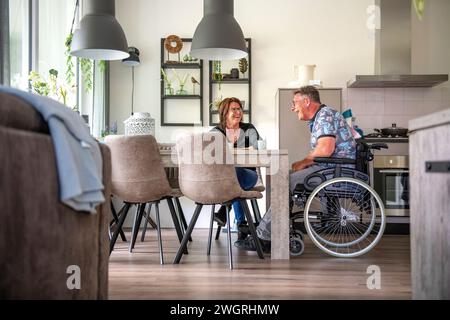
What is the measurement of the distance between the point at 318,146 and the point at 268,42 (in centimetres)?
275

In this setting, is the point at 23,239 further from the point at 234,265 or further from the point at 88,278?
the point at 234,265

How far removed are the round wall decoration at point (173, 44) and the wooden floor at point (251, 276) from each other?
8.82 feet

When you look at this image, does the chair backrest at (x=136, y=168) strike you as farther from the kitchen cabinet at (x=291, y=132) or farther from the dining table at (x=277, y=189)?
the kitchen cabinet at (x=291, y=132)

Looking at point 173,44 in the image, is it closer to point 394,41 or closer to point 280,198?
point 394,41

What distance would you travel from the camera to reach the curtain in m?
3.19

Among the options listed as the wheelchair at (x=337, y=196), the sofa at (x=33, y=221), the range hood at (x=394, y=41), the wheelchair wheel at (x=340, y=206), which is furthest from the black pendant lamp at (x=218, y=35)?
the sofa at (x=33, y=221)

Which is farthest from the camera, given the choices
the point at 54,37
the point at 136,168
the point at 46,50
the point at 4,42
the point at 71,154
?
the point at 54,37

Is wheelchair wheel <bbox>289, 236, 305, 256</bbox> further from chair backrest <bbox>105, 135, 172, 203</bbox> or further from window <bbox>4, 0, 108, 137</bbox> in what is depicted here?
window <bbox>4, 0, 108, 137</bbox>

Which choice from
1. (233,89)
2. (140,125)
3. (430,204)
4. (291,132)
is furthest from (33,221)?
(233,89)

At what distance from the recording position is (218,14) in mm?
4285

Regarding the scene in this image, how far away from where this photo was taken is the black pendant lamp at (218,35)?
4113 millimetres

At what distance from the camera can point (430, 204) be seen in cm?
145

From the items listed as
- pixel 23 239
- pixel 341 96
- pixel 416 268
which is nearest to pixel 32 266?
pixel 23 239

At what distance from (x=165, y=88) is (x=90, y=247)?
4662mm
